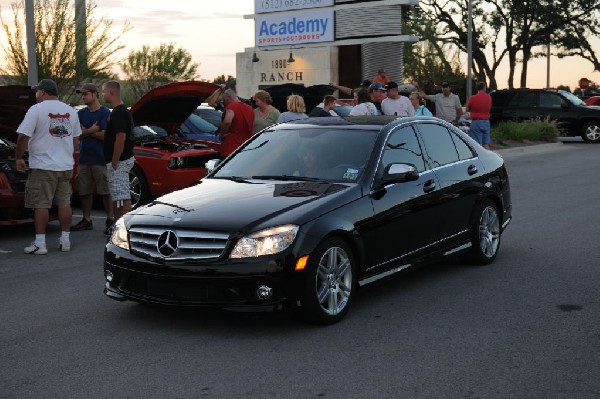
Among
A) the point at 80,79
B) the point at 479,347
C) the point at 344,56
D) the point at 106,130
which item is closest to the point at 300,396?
the point at 479,347

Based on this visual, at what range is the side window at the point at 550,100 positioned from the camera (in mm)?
30547

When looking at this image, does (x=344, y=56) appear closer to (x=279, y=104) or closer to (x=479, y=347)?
(x=279, y=104)

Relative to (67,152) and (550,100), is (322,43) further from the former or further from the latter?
(67,152)

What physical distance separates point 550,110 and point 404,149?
24276 mm

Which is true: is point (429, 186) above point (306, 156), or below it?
below

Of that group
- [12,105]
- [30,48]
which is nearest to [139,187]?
[12,105]

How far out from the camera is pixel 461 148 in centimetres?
845

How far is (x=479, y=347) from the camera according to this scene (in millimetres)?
5707

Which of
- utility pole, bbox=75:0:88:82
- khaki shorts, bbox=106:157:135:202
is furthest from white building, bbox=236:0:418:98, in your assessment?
khaki shorts, bbox=106:157:135:202

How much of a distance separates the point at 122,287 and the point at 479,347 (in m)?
2.50

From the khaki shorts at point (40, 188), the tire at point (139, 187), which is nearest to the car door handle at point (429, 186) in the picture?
the khaki shorts at point (40, 188)

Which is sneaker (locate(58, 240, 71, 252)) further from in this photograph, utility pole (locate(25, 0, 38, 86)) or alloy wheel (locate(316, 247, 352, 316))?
utility pole (locate(25, 0, 38, 86))

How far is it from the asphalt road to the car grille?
1.76ft

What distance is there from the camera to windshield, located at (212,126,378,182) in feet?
23.4
